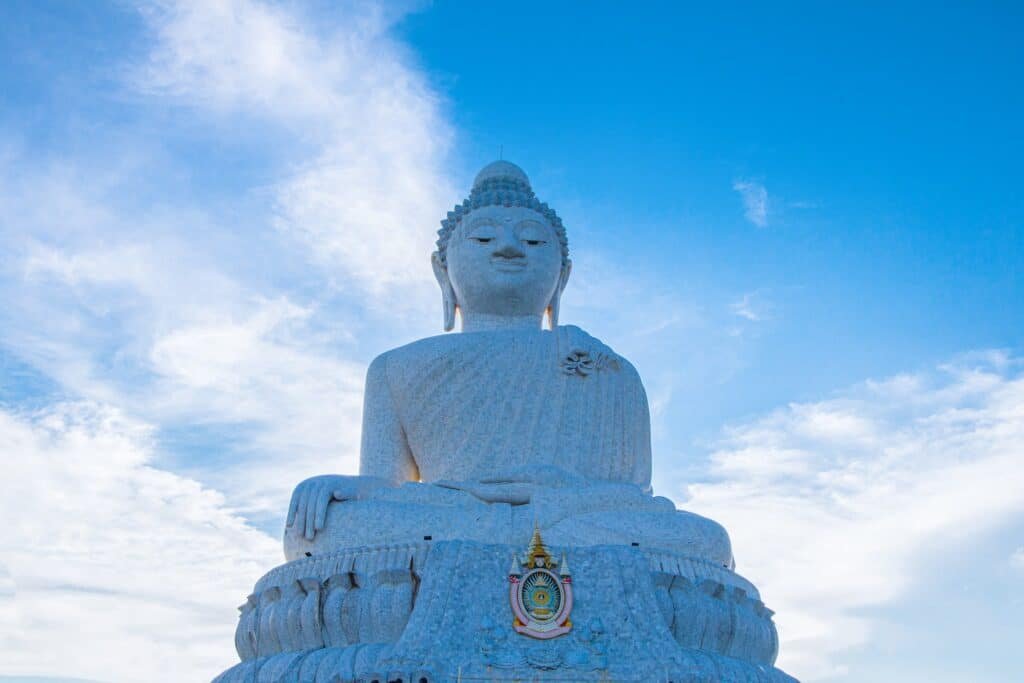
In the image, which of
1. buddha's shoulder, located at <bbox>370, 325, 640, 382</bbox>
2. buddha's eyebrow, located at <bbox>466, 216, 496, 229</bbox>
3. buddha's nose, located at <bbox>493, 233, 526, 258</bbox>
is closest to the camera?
buddha's shoulder, located at <bbox>370, 325, 640, 382</bbox>

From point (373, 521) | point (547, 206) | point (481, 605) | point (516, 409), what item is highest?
point (547, 206)

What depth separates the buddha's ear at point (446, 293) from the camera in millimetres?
12203

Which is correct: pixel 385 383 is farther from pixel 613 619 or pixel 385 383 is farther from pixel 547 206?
pixel 613 619

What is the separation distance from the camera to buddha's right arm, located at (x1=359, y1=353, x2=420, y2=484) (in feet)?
35.0

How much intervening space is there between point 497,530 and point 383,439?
2.44 metres

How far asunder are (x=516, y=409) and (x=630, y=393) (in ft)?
3.67

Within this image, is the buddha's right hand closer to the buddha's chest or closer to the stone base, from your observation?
the stone base

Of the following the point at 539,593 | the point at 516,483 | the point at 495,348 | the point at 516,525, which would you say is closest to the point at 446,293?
the point at 495,348

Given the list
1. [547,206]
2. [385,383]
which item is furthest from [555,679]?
[547,206]

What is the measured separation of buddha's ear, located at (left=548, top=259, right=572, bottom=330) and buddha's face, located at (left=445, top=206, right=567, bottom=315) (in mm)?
405

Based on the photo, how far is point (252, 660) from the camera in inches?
335

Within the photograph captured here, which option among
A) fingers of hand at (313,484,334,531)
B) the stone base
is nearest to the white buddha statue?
fingers of hand at (313,484,334,531)

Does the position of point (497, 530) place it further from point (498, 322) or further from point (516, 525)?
point (498, 322)

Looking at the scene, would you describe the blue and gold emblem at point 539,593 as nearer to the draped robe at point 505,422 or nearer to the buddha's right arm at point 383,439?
the draped robe at point 505,422
